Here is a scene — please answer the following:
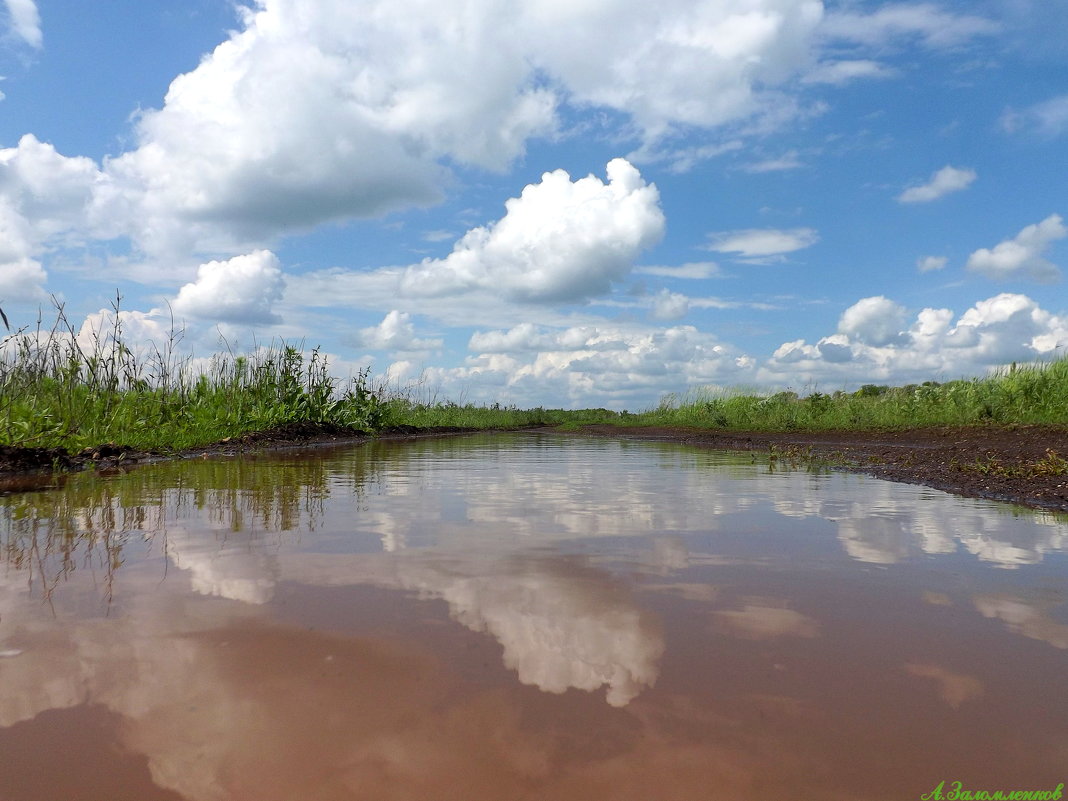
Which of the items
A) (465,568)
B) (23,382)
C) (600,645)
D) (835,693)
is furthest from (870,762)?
(23,382)

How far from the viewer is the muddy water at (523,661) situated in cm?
113

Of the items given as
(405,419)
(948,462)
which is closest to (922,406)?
(948,462)

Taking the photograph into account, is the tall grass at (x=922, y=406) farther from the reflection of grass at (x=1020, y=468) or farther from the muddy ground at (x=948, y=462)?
the reflection of grass at (x=1020, y=468)

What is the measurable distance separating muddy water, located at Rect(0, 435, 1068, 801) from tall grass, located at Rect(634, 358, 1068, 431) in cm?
1156

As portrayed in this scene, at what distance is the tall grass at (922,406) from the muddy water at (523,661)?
1156cm

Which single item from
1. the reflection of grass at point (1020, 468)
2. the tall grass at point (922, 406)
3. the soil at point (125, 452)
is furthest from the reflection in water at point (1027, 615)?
the tall grass at point (922, 406)

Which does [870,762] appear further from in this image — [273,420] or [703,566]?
[273,420]

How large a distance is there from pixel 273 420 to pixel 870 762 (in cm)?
1194

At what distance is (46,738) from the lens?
122cm

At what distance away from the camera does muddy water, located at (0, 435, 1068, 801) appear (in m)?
1.13

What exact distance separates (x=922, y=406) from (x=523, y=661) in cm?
1635
